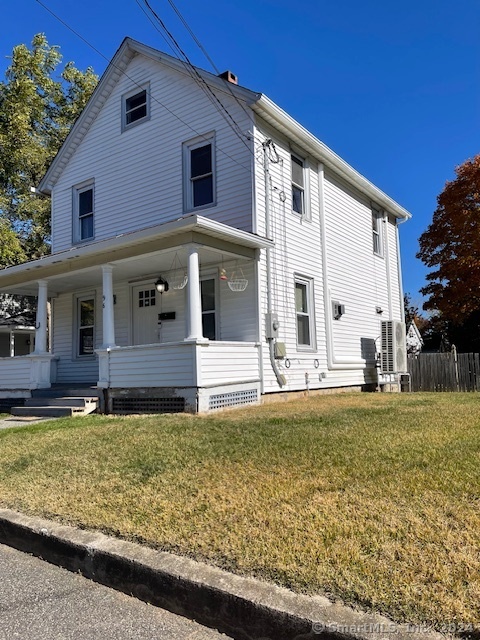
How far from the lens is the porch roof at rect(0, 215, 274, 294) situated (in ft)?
28.6

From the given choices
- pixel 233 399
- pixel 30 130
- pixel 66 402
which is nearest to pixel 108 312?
pixel 66 402

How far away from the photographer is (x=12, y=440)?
6.82 metres

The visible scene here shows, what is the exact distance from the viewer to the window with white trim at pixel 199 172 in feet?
36.4

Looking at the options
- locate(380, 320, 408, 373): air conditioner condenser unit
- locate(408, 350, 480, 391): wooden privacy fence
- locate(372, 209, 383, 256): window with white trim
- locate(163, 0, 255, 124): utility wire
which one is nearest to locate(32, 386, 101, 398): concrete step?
locate(163, 0, 255, 124): utility wire

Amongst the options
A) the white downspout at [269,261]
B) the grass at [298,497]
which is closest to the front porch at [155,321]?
the white downspout at [269,261]

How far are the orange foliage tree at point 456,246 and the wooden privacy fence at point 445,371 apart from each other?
13.6 ft

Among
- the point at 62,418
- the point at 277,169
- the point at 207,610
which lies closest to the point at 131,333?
the point at 62,418

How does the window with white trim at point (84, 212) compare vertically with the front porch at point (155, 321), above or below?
above

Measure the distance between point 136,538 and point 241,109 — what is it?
30.9ft

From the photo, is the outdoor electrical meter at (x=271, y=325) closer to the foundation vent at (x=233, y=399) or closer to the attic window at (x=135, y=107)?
the foundation vent at (x=233, y=399)

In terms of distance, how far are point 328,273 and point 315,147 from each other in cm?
307

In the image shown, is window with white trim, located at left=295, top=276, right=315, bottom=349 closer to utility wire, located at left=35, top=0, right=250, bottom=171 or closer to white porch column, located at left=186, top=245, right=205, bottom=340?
utility wire, located at left=35, top=0, right=250, bottom=171

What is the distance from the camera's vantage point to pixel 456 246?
1869 centimetres

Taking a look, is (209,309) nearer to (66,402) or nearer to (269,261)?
(269,261)
